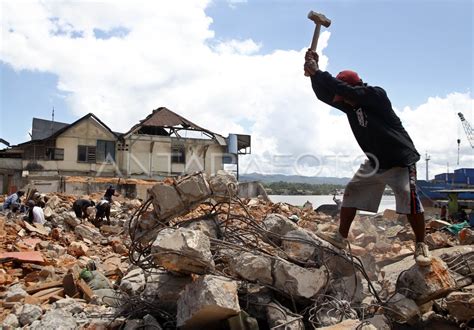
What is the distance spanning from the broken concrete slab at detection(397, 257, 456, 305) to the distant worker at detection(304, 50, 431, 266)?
80 millimetres

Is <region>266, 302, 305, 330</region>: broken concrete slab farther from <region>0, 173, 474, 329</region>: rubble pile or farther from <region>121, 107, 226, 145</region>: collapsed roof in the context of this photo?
<region>121, 107, 226, 145</region>: collapsed roof

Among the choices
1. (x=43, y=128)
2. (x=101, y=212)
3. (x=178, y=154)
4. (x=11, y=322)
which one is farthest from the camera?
(x=43, y=128)

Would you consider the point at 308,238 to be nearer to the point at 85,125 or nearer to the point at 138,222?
the point at 138,222

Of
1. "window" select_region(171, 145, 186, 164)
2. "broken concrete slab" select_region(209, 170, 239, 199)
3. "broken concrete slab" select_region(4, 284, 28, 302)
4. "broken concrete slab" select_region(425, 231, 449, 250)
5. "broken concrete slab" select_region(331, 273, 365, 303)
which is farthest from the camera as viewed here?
"window" select_region(171, 145, 186, 164)

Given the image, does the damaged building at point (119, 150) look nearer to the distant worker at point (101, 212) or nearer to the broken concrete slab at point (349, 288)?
the distant worker at point (101, 212)

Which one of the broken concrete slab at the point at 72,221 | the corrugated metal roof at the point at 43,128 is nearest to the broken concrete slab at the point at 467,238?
the broken concrete slab at the point at 72,221

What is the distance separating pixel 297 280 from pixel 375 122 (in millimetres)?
1428

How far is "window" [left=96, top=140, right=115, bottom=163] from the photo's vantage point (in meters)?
25.5

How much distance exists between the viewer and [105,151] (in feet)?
84.0

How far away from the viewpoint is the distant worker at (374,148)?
134 inches

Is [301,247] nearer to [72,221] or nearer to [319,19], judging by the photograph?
[319,19]

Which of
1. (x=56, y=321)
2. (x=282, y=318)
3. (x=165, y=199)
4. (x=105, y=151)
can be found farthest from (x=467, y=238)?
(x=105, y=151)

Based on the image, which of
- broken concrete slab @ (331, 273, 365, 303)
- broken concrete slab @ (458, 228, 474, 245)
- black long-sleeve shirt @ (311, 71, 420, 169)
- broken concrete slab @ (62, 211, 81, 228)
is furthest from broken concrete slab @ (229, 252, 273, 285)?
broken concrete slab @ (62, 211, 81, 228)

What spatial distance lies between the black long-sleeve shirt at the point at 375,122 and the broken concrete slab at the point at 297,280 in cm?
107
